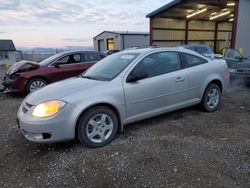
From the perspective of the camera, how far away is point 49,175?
303 cm

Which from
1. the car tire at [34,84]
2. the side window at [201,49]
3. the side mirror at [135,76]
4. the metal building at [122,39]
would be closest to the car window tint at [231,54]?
the side window at [201,49]

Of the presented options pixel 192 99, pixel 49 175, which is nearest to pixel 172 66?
pixel 192 99

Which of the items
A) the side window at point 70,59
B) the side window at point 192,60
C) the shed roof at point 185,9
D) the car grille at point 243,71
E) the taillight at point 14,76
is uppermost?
the shed roof at point 185,9

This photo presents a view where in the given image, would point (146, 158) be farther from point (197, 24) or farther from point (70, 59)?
point (197, 24)

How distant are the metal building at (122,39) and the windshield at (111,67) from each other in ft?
77.5

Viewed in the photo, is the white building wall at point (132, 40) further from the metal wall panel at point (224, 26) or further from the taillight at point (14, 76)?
the taillight at point (14, 76)

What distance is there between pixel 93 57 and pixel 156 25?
1182cm

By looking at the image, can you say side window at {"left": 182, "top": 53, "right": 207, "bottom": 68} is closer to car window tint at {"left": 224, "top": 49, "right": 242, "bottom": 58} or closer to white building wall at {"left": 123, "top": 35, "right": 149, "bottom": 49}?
car window tint at {"left": 224, "top": 49, "right": 242, "bottom": 58}

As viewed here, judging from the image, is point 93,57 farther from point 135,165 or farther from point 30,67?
point 135,165

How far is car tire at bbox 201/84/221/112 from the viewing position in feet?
16.8

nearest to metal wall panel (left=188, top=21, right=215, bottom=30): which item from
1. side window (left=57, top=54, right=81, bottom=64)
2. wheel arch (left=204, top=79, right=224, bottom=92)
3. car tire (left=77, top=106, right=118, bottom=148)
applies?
side window (left=57, top=54, right=81, bottom=64)

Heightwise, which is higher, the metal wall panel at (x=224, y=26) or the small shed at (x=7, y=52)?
the metal wall panel at (x=224, y=26)

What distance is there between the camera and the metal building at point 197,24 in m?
12.4

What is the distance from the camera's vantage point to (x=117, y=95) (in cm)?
379
